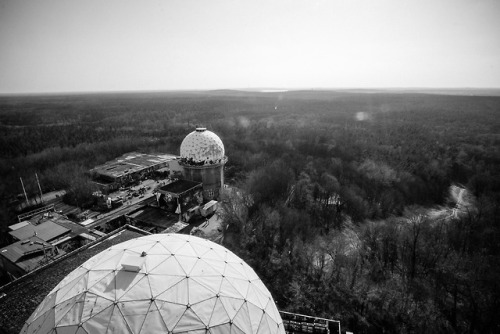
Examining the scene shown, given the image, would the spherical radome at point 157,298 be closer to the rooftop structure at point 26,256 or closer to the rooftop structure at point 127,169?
the rooftop structure at point 26,256

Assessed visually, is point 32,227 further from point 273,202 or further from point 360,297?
point 360,297

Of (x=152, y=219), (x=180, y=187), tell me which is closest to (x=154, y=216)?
(x=152, y=219)

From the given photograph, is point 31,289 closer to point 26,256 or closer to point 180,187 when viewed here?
point 26,256

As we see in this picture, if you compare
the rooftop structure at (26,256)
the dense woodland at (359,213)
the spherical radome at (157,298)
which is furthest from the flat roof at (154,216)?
the spherical radome at (157,298)

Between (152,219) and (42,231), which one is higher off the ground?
(42,231)

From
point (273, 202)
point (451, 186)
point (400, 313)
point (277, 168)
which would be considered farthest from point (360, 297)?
point (451, 186)

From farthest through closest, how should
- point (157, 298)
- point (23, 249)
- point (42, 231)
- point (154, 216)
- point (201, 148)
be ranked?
1. point (201, 148)
2. point (154, 216)
3. point (42, 231)
4. point (23, 249)
5. point (157, 298)

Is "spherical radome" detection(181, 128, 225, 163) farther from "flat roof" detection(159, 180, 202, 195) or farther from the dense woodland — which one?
the dense woodland

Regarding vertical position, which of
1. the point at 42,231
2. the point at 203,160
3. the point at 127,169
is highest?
the point at 203,160
